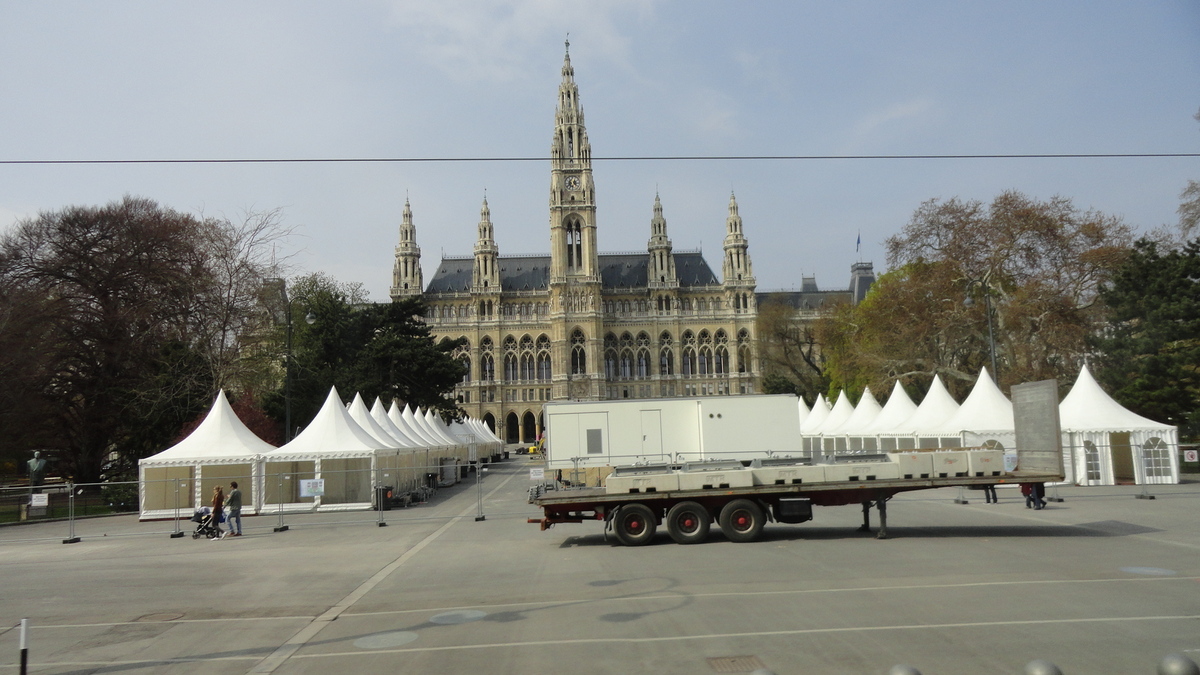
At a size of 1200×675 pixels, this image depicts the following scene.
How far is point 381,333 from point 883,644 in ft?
174

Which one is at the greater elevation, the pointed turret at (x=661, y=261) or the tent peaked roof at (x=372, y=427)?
the pointed turret at (x=661, y=261)

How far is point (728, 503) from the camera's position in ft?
49.0

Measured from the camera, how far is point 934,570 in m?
11.4

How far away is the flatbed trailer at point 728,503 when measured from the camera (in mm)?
14742

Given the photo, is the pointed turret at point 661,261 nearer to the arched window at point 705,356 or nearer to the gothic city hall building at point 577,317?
the gothic city hall building at point 577,317

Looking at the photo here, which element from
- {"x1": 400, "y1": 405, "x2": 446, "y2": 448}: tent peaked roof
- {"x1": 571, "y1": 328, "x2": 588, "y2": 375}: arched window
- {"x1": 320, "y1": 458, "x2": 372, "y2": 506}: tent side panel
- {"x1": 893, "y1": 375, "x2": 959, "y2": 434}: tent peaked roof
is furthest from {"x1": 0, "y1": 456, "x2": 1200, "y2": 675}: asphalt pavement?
{"x1": 571, "y1": 328, "x2": 588, "y2": 375}: arched window

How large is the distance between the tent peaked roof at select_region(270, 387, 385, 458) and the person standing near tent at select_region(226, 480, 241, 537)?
15.3 ft

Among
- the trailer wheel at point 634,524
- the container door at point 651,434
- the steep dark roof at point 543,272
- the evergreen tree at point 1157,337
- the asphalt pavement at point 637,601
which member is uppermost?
the steep dark roof at point 543,272

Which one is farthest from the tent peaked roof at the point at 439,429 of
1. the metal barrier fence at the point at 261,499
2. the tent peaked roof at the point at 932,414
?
the tent peaked roof at the point at 932,414

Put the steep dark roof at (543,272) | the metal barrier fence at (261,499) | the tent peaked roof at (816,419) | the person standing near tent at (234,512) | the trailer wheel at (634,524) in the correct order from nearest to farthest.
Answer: the trailer wheel at (634,524) < the person standing near tent at (234,512) < the metal barrier fence at (261,499) < the tent peaked roof at (816,419) < the steep dark roof at (543,272)

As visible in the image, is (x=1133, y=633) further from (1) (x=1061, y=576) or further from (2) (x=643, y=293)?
(2) (x=643, y=293)

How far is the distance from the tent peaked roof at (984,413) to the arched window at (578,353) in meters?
73.2

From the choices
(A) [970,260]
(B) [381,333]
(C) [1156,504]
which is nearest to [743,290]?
(B) [381,333]

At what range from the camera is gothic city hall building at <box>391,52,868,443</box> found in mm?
99750
